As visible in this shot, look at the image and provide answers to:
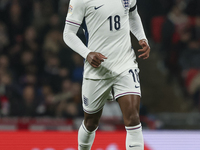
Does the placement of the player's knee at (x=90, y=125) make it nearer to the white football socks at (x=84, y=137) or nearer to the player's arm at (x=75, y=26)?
the white football socks at (x=84, y=137)

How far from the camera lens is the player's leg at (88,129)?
146 inches

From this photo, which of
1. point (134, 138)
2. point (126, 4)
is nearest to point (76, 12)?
point (126, 4)

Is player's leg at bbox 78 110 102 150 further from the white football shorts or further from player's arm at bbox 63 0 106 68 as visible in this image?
player's arm at bbox 63 0 106 68

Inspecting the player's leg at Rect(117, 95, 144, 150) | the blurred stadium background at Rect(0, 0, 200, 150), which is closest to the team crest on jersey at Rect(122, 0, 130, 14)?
the player's leg at Rect(117, 95, 144, 150)

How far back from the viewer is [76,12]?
3.47 m

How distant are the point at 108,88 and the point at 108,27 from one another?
53 cm

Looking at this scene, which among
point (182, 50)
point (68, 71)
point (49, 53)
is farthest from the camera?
point (182, 50)

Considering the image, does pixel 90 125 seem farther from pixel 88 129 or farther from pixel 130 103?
pixel 130 103

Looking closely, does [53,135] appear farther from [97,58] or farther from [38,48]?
[38,48]

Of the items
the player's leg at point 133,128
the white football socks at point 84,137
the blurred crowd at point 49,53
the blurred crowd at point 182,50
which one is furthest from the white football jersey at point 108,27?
the blurred crowd at point 182,50

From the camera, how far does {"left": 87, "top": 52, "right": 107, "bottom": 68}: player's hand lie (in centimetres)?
330

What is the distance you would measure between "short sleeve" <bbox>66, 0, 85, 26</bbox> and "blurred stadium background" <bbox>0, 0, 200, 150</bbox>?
244 cm

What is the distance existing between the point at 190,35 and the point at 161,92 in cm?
126

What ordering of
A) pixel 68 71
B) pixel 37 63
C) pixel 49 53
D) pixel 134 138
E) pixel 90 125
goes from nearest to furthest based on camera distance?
pixel 134 138, pixel 90 125, pixel 68 71, pixel 37 63, pixel 49 53
